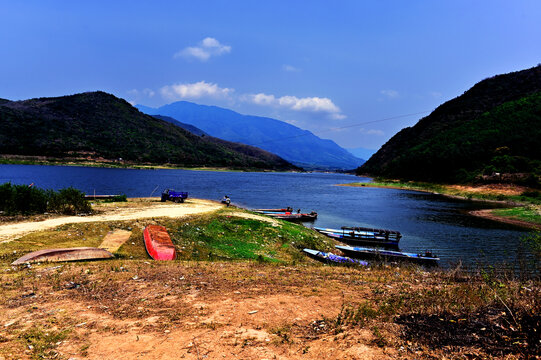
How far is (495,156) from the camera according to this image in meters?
82.2

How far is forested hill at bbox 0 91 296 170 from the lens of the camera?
125812 mm

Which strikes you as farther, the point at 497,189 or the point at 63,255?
the point at 497,189

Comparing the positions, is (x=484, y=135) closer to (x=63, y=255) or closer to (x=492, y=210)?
(x=492, y=210)

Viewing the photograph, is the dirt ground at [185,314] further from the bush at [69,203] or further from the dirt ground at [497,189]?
the dirt ground at [497,189]

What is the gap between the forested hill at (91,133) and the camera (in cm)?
12581

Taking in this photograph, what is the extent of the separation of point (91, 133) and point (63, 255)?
161 m

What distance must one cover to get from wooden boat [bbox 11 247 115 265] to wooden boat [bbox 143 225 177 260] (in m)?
2.28

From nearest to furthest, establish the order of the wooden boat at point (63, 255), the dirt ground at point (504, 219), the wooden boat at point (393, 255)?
the wooden boat at point (63, 255) < the wooden boat at point (393, 255) < the dirt ground at point (504, 219)

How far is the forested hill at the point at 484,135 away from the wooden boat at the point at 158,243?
82.1 metres

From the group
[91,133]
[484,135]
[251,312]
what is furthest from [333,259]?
[91,133]

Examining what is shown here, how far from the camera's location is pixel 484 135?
94.7 metres

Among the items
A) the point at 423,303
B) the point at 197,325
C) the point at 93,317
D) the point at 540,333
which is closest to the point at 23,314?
the point at 93,317

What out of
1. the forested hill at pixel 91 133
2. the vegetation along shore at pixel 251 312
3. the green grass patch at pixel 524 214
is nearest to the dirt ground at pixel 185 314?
the vegetation along shore at pixel 251 312

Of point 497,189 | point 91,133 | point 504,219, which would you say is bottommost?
point 504,219
